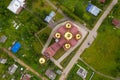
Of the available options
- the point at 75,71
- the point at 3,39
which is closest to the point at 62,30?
the point at 75,71

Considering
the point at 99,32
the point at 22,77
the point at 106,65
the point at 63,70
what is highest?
the point at 99,32

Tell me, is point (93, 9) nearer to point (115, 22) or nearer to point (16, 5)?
point (115, 22)

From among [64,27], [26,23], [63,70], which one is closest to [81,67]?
[63,70]

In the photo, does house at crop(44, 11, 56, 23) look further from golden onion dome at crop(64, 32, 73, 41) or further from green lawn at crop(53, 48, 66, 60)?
green lawn at crop(53, 48, 66, 60)

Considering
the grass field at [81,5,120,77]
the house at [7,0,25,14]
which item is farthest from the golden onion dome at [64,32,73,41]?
the house at [7,0,25,14]

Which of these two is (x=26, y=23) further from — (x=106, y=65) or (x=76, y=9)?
(x=106, y=65)

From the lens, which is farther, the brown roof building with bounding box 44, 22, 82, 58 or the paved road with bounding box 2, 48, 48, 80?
the paved road with bounding box 2, 48, 48, 80

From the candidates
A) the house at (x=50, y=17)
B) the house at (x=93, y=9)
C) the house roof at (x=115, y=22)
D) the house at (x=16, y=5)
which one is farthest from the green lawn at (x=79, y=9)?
the house at (x=16, y=5)
